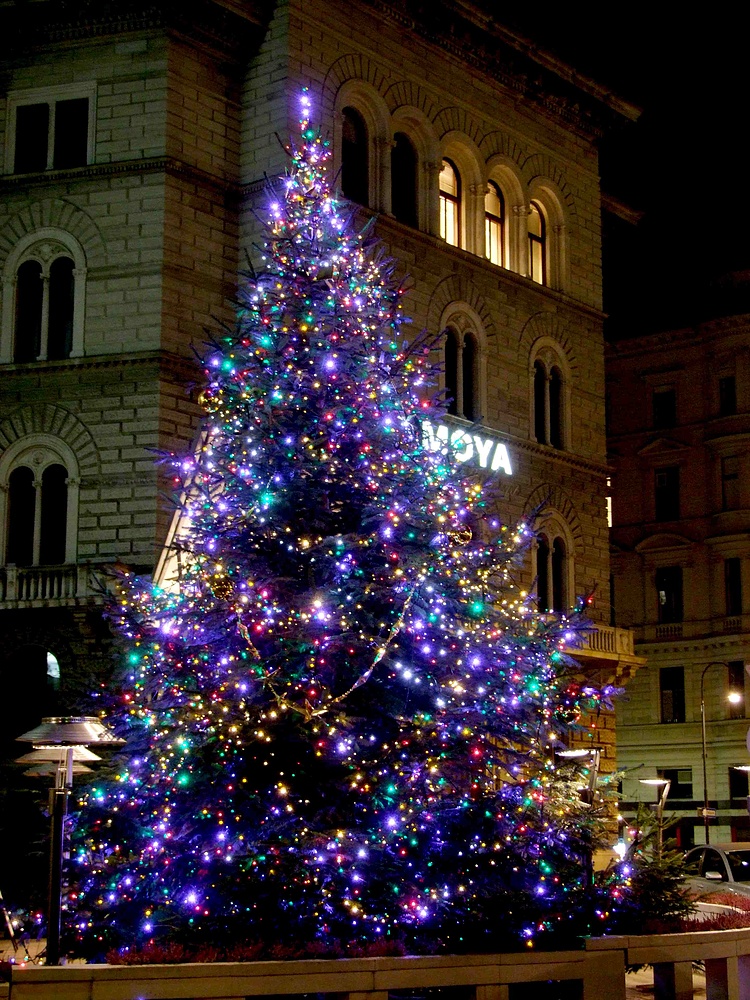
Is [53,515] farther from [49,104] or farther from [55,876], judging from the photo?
[55,876]

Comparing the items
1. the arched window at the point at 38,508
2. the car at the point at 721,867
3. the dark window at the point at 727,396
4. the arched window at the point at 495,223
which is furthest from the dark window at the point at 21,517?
the dark window at the point at 727,396

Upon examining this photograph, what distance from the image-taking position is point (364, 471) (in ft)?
46.7

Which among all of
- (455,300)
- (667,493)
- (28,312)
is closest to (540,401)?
(455,300)

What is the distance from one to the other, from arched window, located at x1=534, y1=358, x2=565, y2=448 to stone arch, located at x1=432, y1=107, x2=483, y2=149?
5.57m

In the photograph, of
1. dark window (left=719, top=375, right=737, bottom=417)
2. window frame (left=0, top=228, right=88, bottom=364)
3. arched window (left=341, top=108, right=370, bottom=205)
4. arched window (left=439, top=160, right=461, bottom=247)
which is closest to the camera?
window frame (left=0, top=228, right=88, bottom=364)

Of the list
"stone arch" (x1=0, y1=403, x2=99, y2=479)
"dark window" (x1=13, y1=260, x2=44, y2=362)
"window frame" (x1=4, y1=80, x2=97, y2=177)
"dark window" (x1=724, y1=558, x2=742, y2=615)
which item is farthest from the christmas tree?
"dark window" (x1=724, y1=558, x2=742, y2=615)

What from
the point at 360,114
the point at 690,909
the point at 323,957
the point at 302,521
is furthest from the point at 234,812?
the point at 360,114

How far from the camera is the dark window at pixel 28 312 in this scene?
28703mm

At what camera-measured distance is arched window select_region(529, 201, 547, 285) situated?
35.9 meters

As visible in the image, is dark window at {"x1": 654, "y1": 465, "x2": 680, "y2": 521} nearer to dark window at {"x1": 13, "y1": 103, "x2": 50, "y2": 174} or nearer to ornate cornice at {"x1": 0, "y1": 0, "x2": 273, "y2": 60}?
ornate cornice at {"x1": 0, "y1": 0, "x2": 273, "y2": 60}

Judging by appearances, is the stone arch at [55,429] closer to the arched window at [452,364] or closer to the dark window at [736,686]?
the arched window at [452,364]

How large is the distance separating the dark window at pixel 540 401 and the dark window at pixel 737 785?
801 inches

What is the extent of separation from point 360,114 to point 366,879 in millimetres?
22075

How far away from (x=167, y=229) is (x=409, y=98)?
742 centimetres
